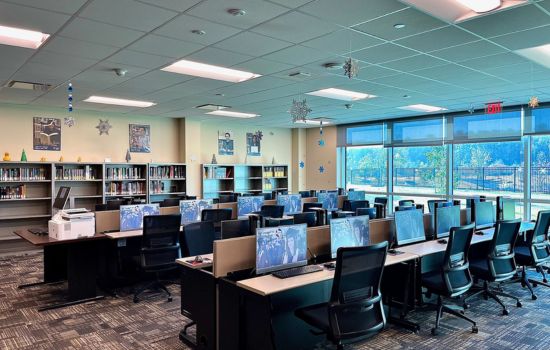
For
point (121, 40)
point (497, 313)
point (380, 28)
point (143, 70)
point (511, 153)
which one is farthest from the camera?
point (511, 153)

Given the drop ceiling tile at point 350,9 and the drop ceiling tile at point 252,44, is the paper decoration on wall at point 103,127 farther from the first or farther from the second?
the drop ceiling tile at point 350,9

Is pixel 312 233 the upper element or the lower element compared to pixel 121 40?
lower

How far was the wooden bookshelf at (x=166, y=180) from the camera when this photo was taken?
9.67 m

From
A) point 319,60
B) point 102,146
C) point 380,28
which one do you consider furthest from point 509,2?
point 102,146

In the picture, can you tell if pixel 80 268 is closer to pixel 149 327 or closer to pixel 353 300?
pixel 149 327

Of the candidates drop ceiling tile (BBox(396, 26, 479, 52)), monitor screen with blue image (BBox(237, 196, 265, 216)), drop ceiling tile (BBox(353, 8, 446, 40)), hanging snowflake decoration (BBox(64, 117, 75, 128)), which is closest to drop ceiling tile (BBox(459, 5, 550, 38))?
drop ceiling tile (BBox(396, 26, 479, 52))

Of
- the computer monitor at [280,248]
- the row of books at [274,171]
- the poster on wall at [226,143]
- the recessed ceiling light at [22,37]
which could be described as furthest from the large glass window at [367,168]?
the recessed ceiling light at [22,37]

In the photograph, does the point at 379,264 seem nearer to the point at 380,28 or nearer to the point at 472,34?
the point at 380,28

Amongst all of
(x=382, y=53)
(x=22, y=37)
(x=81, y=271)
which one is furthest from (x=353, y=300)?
(x=22, y=37)

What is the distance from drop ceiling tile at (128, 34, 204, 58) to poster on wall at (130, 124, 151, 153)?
5.43m

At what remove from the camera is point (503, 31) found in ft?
12.8

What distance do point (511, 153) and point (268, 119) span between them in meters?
5.72

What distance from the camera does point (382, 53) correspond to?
15.2 ft

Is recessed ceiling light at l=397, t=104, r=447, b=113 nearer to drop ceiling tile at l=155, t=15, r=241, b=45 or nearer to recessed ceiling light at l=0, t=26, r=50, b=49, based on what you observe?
drop ceiling tile at l=155, t=15, r=241, b=45
